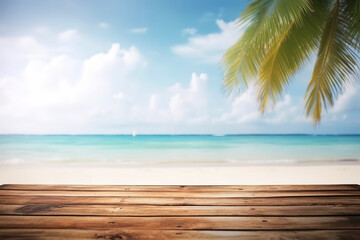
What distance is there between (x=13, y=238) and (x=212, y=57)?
59.8ft

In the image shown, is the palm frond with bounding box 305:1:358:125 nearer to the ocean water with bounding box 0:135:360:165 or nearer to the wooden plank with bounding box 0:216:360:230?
the wooden plank with bounding box 0:216:360:230

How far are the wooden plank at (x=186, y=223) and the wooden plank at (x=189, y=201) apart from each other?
24 centimetres

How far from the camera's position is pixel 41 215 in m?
1.44

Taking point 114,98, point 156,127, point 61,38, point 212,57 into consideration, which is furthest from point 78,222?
point 156,127

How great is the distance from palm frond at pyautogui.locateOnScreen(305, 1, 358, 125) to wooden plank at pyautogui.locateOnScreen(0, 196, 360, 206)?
55.4 inches

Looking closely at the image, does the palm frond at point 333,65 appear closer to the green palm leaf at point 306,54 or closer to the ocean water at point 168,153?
the green palm leaf at point 306,54

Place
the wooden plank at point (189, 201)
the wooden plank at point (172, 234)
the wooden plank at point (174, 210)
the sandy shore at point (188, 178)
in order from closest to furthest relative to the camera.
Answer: the wooden plank at point (172, 234)
the wooden plank at point (174, 210)
the wooden plank at point (189, 201)
the sandy shore at point (188, 178)

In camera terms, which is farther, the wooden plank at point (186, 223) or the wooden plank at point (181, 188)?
the wooden plank at point (181, 188)

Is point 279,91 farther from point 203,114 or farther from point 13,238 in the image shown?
point 203,114

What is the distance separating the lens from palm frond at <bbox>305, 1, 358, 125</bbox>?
2771 millimetres

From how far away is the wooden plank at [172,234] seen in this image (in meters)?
1.17

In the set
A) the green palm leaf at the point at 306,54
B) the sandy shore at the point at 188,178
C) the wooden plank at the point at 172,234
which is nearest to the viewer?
the wooden plank at the point at 172,234

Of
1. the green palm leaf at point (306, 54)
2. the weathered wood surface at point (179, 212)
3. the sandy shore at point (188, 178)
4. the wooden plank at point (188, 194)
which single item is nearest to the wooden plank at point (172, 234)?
the weathered wood surface at point (179, 212)

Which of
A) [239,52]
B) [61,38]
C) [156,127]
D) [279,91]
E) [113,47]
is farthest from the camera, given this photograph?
[156,127]
